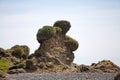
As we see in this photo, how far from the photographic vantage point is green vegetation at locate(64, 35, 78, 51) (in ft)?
287

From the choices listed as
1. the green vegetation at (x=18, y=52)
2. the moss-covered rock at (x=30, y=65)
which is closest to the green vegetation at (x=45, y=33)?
the green vegetation at (x=18, y=52)

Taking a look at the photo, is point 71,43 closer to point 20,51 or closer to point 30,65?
point 20,51

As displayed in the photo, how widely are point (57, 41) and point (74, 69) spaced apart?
11.0 metres

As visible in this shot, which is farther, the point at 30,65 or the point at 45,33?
the point at 45,33

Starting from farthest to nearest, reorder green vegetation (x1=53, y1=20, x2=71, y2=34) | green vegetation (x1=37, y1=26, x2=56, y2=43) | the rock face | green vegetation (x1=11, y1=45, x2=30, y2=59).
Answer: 1. green vegetation (x1=11, y1=45, x2=30, y2=59)
2. green vegetation (x1=53, y1=20, x2=71, y2=34)
3. green vegetation (x1=37, y1=26, x2=56, y2=43)
4. the rock face

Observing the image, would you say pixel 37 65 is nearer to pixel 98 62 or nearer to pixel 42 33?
pixel 42 33

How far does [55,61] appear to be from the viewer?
81062 millimetres

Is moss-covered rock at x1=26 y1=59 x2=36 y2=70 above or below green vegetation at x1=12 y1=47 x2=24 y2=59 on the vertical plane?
below

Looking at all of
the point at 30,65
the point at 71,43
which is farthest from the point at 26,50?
the point at 30,65

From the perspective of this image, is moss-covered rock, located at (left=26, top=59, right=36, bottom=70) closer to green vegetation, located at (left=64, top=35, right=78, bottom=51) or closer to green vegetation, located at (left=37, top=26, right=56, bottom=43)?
green vegetation, located at (left=37, top=26, right=56, bottom=43)

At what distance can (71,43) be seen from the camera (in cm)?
8819

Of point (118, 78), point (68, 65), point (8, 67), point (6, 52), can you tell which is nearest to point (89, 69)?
point (68, 65)

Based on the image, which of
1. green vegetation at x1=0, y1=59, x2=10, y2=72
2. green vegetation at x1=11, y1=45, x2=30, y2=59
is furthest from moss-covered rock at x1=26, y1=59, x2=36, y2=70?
green vegetation at x1=11, y1=45, x2=30, y2=59

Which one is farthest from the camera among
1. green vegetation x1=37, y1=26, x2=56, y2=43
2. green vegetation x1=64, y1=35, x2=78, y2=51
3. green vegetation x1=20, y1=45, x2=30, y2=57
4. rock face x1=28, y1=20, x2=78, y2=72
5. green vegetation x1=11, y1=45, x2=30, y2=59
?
green vegetation x1=20, y1=45, x2=30, y2=57
